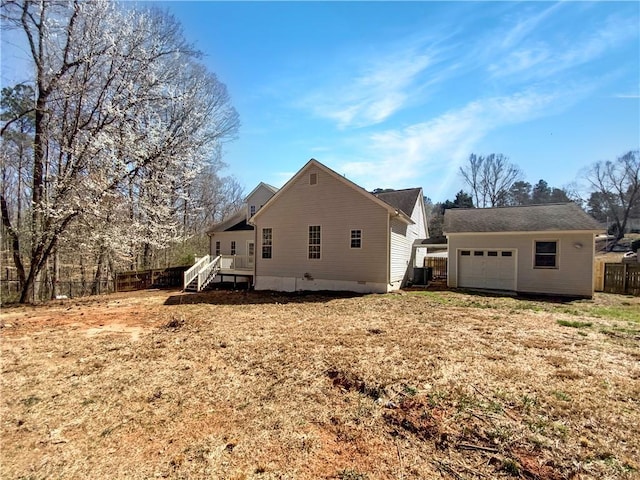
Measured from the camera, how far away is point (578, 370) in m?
4.71

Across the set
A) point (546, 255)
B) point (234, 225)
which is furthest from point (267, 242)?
point (546, 255)

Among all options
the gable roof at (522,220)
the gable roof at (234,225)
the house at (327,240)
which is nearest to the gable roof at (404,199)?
the house at (327,240)

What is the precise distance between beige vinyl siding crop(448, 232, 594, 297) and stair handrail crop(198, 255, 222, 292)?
13584mm

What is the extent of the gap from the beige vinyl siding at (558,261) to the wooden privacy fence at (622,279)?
338cm

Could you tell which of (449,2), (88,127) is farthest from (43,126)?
(449,2)

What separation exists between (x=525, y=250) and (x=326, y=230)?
28.8ft

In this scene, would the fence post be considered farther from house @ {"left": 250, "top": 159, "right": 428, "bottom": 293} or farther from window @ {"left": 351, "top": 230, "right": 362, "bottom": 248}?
window @ {"left": 351, "top": 230, "right": 362, "bottom": 248}

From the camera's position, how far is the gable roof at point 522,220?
522 inches

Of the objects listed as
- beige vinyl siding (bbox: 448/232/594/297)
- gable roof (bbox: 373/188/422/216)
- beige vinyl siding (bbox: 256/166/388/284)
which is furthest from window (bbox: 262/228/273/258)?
beige vinyl siding (bbox: 448/232/594/297)

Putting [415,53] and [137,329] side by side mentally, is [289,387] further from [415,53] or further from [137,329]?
[415,53]

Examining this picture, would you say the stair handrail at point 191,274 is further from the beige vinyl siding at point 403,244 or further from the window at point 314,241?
the beige vinyl siding at point 403,244

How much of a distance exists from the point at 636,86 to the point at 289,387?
13536mm

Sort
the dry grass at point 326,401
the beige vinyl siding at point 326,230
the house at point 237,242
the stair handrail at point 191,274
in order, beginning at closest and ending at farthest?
1. the dry grass at point 326,401
2. the beige vinyl siding at point 326,230
3. the stair handrail at point 191,274
4. the house at point 237,242

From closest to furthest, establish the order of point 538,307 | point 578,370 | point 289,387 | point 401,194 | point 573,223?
1. point 289,387
2. point 578,370
3. point 538,307
4. point 573,223
5. point 401,194
